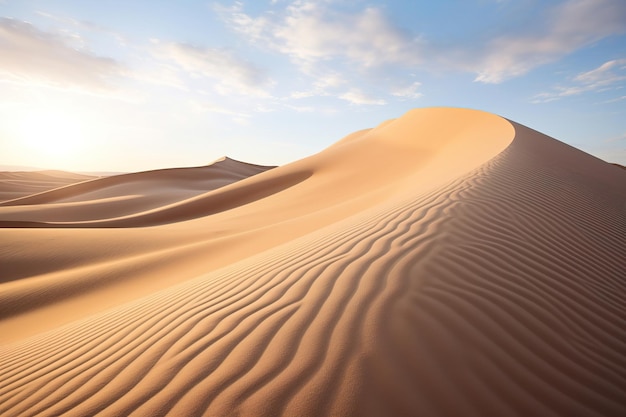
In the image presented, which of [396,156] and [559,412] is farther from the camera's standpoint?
[396,156]

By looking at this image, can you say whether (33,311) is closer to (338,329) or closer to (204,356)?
(204,356)

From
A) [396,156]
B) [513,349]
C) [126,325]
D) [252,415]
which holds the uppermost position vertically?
[396,156]

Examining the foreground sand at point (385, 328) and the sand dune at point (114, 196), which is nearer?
the foreground sand at point (385, 328)

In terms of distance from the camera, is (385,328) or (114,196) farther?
(114,196)

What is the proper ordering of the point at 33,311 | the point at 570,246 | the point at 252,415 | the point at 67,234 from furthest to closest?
1. the point at 67,234
2. the point at 33,311
3. the point at 570,246
4. the point at 252,415

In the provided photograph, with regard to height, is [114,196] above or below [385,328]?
below

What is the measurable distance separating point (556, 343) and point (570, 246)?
82.3 inches

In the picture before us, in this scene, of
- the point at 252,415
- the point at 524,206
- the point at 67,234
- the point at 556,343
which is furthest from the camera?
the point at 67,234

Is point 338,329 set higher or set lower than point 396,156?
lower

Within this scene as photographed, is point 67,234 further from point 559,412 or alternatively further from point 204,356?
point 559,412

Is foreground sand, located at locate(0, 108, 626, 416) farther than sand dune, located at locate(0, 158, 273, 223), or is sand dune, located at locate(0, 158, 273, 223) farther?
sand dune, located at locate(0, 158, 273, 223)

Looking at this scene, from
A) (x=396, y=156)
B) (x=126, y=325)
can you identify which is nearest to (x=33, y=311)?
(x=126, y=325)

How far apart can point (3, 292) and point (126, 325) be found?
16.7ft

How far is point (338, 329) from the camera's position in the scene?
2039 mm
